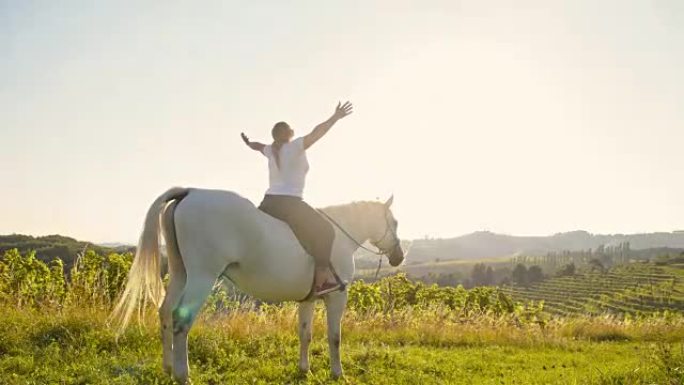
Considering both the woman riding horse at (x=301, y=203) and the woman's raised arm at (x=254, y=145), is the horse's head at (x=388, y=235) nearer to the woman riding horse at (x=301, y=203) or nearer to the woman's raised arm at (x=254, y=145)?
the woman riding horse at (x=301, y=203)

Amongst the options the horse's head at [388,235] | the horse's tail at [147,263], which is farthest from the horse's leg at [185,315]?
the horse's head at [388,235]

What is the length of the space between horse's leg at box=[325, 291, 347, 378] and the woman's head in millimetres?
2180

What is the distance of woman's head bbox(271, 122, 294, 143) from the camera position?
7.18m

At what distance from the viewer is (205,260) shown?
6023 millimetres

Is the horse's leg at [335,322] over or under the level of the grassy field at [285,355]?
over

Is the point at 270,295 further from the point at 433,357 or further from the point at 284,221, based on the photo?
the point at 433,357

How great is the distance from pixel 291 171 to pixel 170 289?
207 cm

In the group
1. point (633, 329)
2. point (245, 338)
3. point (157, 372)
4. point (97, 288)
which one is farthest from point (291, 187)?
point (633, 329)

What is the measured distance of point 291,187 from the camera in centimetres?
694

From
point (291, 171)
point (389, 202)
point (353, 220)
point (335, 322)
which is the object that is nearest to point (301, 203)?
point (291, 171)

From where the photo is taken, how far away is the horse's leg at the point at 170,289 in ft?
21.1

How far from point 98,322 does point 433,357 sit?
5650 mm

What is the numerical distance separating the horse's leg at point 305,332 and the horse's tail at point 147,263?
6.84ft

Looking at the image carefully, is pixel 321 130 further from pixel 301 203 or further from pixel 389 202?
pixel 389 202
